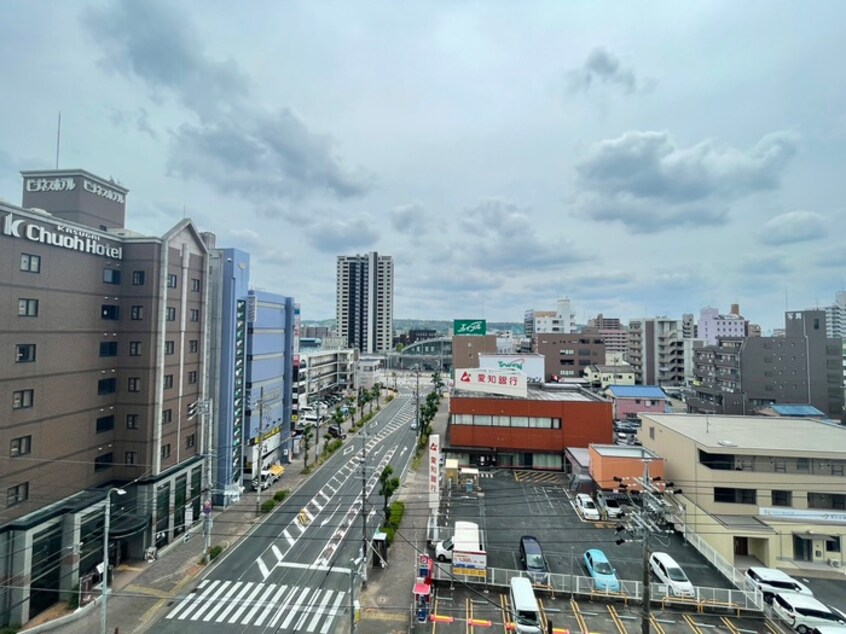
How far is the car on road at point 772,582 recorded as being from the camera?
65.8 feet

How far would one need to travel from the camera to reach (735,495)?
2550cm

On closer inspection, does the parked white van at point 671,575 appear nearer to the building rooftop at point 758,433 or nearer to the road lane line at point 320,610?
the building rooftop at point 758,433

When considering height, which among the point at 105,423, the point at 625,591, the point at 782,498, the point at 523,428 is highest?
the point at 105,423

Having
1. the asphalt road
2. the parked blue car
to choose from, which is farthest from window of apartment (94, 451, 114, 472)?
the parked blue car

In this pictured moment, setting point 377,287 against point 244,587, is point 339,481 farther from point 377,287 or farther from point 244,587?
point 377,287

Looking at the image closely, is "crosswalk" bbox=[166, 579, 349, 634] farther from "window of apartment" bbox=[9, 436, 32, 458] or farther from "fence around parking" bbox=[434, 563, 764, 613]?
"window of apartment" bbox=[9, 436, 32, 458]

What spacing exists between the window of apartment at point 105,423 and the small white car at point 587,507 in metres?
31.1

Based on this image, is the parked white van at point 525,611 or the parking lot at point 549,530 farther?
the parking lot at point 549,530

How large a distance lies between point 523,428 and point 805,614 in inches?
916

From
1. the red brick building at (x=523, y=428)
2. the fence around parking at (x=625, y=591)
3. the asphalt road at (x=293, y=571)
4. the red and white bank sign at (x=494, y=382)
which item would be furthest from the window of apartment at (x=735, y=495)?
the asphalt road at (x=293, y=571)

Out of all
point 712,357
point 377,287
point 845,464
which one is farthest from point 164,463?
point 377,287

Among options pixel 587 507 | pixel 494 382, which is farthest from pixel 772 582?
pixel 494 382

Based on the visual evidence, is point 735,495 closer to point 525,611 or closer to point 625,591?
point 625,591

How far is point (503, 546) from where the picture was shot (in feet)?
82.9
